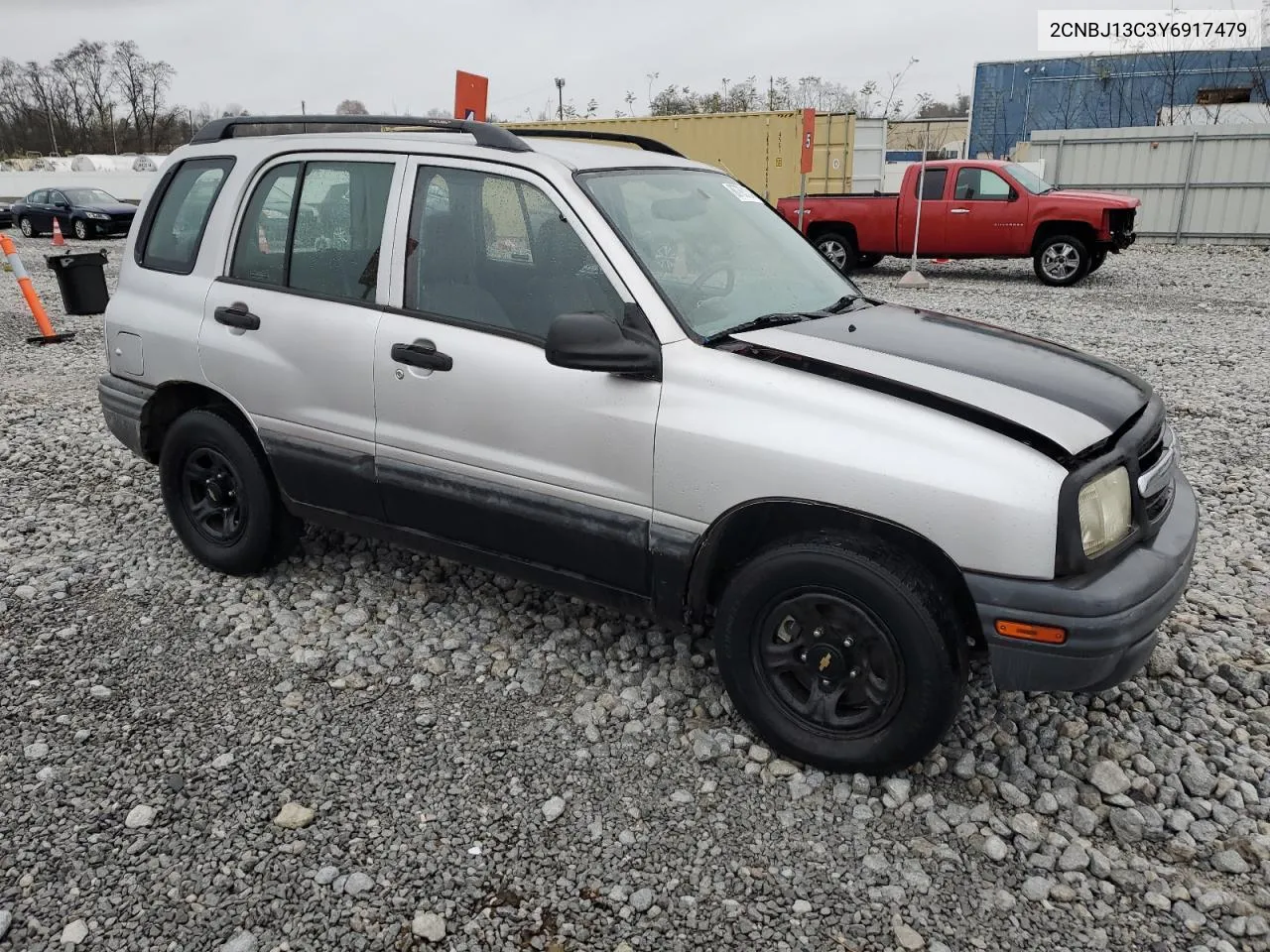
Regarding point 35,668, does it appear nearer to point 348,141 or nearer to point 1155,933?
point 348,141

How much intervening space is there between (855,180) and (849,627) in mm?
A: 18683

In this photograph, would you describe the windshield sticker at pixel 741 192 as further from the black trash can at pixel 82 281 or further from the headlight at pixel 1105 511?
the black trash can at pixel 82 281

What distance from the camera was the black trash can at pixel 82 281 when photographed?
422 inches

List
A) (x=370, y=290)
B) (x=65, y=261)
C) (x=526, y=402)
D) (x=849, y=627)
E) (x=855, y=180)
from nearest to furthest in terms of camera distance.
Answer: (x=849, y=627) → (x=526, y=402) → (x=370, y=290) → (x=65, y=261) → (x=855, y=180)

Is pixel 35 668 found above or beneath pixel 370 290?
beneath

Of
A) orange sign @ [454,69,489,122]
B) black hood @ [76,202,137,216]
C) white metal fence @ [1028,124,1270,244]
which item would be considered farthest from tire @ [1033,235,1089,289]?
black hood @ [76,202,137,216]

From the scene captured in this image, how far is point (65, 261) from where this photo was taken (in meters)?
10.7

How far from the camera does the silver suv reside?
2.55m

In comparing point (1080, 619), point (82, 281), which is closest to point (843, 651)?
point (1080, 619)

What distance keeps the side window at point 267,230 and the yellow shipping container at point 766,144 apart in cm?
1527

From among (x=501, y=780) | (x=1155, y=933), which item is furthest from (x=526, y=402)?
(x=1155, y=933)

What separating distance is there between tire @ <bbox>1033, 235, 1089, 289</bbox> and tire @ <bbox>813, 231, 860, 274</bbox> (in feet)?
9.19

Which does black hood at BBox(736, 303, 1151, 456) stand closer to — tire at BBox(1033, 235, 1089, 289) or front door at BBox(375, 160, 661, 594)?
front door at BBox(375, 160, 661, 594)

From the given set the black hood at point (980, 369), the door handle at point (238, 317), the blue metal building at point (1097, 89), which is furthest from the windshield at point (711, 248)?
the blue metal building at point (1097, 89)
